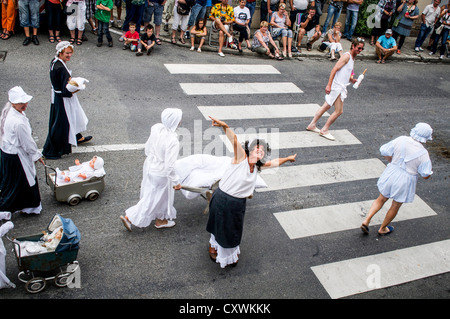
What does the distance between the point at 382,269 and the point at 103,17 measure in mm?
10388

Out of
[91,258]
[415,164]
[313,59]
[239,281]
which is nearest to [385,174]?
[415,164]

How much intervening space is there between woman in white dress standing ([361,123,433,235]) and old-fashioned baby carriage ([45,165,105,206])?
14.6ft

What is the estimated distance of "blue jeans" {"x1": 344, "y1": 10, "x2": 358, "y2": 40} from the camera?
52.8ft

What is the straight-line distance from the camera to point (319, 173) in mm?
8070

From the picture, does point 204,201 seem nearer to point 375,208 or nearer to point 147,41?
point 375,208

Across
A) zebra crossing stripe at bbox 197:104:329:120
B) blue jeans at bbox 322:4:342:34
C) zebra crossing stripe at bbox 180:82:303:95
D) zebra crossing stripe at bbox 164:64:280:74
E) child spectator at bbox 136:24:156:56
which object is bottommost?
zebra crossing stripe at bbox 197:104:329:120

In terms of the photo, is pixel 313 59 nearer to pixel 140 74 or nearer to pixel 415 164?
pixel 140 74

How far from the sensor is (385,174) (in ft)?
20.8

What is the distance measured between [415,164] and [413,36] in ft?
50.9

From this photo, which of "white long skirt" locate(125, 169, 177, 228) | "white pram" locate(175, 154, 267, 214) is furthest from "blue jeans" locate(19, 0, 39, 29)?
"white long skirt" locate(125, 169, 177, 228)

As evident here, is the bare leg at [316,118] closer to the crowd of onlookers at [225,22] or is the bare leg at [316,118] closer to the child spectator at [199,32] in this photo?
the crowd of onlookers at [225,22]

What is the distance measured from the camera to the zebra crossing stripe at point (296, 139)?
346 inches

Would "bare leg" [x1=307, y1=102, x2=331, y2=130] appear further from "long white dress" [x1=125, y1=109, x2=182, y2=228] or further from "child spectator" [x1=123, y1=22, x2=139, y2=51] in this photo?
"child spectator" [x1=123, y1=22, x2=139, y2=51]

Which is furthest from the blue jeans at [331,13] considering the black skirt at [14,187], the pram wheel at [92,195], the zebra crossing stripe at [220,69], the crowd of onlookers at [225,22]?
the black skirt at [14,187]
